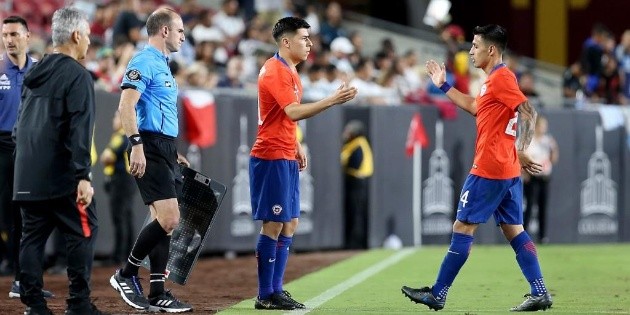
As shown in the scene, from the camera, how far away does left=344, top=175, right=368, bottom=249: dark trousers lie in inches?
742

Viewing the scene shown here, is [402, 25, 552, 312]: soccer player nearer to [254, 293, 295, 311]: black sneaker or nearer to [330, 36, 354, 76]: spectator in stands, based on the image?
[254, 293, 295, 311]: black sneaker

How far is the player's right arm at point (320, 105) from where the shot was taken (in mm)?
8891

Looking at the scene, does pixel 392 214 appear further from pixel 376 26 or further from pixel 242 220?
pixel 376 26

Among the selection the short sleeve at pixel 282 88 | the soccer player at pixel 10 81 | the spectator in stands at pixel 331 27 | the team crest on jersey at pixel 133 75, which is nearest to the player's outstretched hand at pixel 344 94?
the short sleeve at pixel 282 88

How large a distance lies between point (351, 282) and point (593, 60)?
1104 centimetres

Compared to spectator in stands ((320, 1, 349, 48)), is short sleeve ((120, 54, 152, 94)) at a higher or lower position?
lower

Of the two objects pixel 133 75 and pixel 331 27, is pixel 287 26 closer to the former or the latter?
pixel 133 75

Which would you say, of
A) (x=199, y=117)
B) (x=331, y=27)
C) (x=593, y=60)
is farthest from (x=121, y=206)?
(x=593, y=60)

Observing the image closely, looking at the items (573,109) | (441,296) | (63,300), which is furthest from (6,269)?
(573,109)

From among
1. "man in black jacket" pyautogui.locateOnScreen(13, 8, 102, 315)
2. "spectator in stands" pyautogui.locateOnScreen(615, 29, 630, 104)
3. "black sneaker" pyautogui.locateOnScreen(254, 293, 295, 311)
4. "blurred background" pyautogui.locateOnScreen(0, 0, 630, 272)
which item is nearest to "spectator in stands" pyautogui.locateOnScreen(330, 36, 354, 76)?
"blurred background" pyautogui.locateOnScreen(0, 0, 630, 272)

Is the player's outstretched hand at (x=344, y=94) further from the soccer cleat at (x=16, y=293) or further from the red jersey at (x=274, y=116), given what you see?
the soccer cleat at (x=16, y=293)

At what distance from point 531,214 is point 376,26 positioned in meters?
8.11

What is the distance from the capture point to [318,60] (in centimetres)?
2044

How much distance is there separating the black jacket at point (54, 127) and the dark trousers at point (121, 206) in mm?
6928
